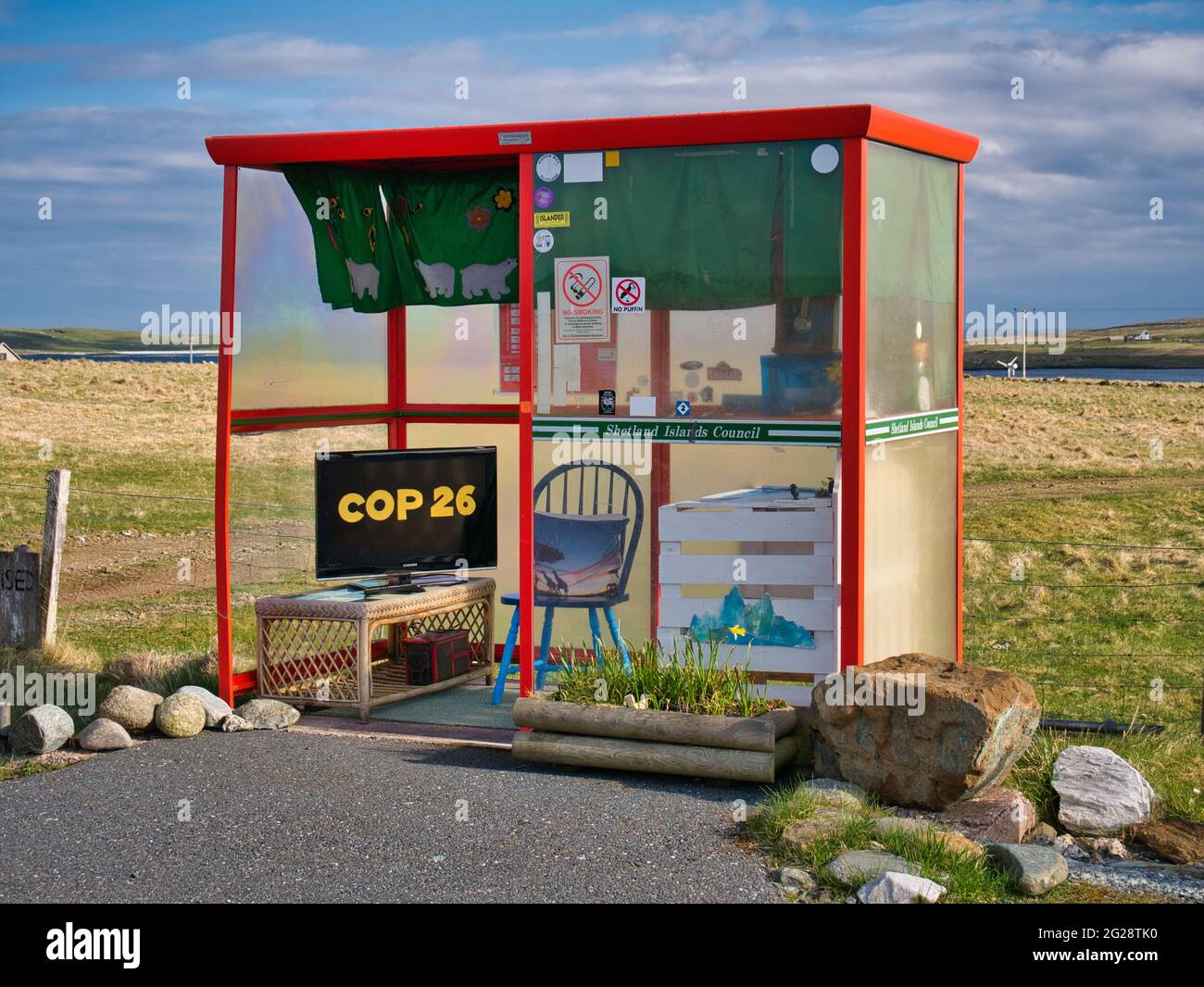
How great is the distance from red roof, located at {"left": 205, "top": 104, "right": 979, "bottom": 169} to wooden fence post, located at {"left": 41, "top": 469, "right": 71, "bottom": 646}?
3.02 m

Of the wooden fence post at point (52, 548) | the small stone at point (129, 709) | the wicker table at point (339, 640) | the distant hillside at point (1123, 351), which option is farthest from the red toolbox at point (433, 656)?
the distant hillside at point (1123, 351)

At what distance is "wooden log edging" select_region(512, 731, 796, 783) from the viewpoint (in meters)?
6.79

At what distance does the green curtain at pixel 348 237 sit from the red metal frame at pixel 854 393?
3306mm

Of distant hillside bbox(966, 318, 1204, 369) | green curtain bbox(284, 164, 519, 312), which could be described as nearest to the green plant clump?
green curtain bbox(284, 164, 519, 312)

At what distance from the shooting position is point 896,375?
7.99 m

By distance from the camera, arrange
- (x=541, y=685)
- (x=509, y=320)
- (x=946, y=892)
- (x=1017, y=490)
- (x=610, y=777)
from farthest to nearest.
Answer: (x=1017, y=490) < (x=509, y=320) < (x=541, y=685) < (x=610, y=777) < (x=946, y=892)

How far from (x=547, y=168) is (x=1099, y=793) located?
4069 mm

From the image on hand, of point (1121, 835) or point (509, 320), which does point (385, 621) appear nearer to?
point (509, 320)

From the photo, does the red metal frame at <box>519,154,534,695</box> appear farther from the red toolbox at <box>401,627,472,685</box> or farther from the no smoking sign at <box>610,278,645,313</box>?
the red toolbox at <box>401,627,472,685</box>

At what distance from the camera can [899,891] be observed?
533 cm

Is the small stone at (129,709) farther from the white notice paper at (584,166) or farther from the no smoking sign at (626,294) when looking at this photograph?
the white notice paper at (584,166)

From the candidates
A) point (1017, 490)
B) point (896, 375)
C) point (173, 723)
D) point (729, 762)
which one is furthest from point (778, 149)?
point (1017, 490)

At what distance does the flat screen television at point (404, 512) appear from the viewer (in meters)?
8.96

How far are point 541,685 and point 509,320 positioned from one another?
238cm
